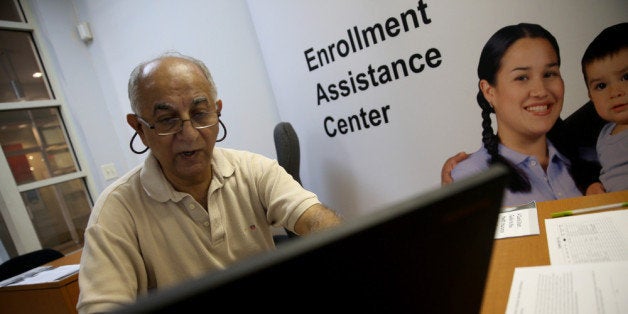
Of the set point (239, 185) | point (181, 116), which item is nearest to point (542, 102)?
point (239, 185)

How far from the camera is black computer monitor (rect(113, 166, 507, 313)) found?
0.71 ft

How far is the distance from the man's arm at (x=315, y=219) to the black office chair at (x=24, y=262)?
2.02 meters

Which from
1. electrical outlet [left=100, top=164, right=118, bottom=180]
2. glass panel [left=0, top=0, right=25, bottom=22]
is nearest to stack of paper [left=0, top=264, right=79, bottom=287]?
electrical outlet [left=100, top=164, right=118, bottom=180]

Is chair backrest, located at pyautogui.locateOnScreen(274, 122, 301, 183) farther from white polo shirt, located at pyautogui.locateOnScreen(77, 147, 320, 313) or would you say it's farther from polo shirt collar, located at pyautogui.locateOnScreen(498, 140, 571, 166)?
polo shirt collar, located at pyautogui.locateOnScreen(498, 140, 571, 166)

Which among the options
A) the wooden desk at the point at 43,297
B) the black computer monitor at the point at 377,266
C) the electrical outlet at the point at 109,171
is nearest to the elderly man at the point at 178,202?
the black computer monitor at the point at 377,266

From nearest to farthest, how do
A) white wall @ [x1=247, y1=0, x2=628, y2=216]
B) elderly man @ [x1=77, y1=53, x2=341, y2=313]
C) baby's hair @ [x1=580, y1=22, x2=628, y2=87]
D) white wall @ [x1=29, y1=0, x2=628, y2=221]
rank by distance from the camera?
elderly man @ [x1=77, y1=53, x2=341, y2=313]
baby's hair @ [x1=580, y1=22, x2=628, y2=87]
white wall @ [x1=247, y1=0, x2=628, y2=216]
white wall @ [x1=29, y1=0, x2=628, y2=221]

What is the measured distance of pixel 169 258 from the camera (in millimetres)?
1035

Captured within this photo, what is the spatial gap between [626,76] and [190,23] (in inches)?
97.5

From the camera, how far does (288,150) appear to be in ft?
6.17

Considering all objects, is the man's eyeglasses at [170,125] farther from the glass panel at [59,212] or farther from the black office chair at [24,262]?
the glass panel at [59,212]

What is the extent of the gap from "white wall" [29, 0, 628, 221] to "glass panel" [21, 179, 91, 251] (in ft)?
0.82

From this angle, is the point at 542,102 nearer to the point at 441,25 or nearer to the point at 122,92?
the point at 441,25

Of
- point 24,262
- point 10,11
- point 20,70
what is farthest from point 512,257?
point 10,11

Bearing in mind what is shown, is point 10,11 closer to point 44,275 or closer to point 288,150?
point 44,275
